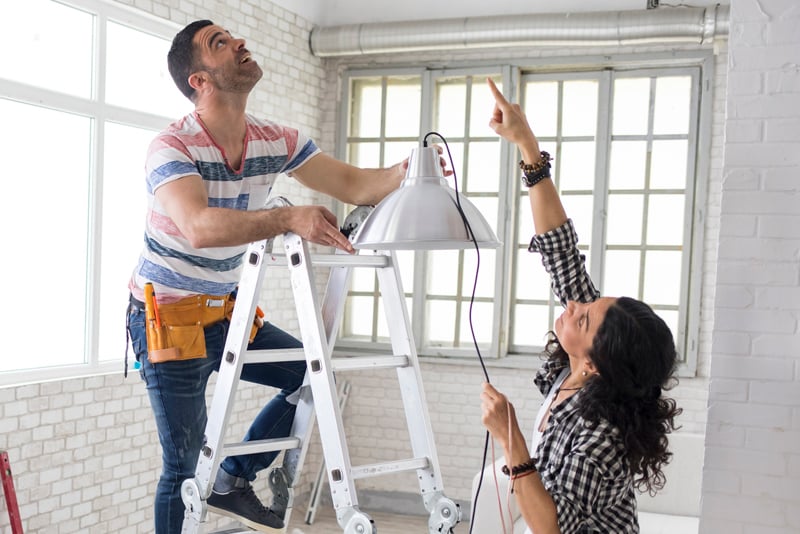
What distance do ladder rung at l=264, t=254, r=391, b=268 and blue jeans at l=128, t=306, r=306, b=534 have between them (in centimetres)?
34

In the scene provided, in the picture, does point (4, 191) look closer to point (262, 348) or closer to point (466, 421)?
point (262, 348)

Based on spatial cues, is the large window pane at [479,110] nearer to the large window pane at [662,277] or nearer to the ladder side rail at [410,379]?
the large window pane at [662,277]

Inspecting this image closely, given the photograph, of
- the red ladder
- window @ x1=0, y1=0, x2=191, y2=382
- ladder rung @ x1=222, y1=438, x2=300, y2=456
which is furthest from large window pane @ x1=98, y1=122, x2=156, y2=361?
ladder rung @ x1=222, y1=438, x2=300, y2=456

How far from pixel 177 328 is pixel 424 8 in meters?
3.92

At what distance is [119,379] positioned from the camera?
4441mm

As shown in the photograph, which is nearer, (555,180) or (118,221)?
(118,221)

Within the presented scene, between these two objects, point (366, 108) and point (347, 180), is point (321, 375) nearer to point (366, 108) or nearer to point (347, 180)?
point (347, 180)

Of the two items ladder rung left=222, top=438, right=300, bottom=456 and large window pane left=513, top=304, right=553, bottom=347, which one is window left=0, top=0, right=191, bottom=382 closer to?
ladder rung left=222, top=438, right=300, bottom=456

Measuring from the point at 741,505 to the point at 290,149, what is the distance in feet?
6.29

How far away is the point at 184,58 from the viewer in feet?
9.64

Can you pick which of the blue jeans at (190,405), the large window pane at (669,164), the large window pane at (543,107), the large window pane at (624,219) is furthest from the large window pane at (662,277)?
the blue jeans at (190,405)

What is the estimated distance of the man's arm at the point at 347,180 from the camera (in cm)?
302

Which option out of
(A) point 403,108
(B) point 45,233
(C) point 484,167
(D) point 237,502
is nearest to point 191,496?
(D) point 237,502

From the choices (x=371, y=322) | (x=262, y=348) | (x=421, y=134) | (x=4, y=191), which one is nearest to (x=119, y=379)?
(x=4, y=191)
